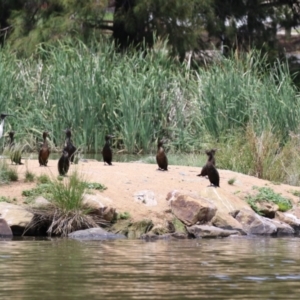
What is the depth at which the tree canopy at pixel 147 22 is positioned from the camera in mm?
32500

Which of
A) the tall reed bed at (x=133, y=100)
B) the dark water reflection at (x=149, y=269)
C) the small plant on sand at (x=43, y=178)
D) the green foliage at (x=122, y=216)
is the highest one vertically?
the tall reed bed at (x=133, y=100)

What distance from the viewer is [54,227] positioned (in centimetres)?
1577

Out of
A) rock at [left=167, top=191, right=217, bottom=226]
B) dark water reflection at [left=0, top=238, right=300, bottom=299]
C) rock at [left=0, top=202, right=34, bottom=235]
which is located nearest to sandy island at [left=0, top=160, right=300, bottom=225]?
rock at [left=167, top=191, right=217, bottom=226]

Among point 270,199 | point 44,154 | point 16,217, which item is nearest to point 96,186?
point 44,154

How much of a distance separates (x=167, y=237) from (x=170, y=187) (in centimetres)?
212

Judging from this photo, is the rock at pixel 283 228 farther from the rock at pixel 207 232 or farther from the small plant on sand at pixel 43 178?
the small plant on sand at pixel 43 178

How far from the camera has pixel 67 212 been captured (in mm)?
15766

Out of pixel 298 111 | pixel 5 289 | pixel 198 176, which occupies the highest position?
Result: pixel 298 111

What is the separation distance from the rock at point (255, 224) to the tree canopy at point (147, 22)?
46.6 ft

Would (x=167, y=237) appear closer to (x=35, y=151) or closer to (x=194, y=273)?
(x=194, y=273)

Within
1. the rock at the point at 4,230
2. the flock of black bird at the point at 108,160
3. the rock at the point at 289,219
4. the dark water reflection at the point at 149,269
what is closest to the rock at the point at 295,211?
the rock at the point at 289,219

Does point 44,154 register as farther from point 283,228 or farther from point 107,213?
point 283,228

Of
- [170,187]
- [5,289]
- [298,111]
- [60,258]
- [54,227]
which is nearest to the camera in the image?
[5,289]

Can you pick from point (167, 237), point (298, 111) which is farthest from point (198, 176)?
point (298, 111)
